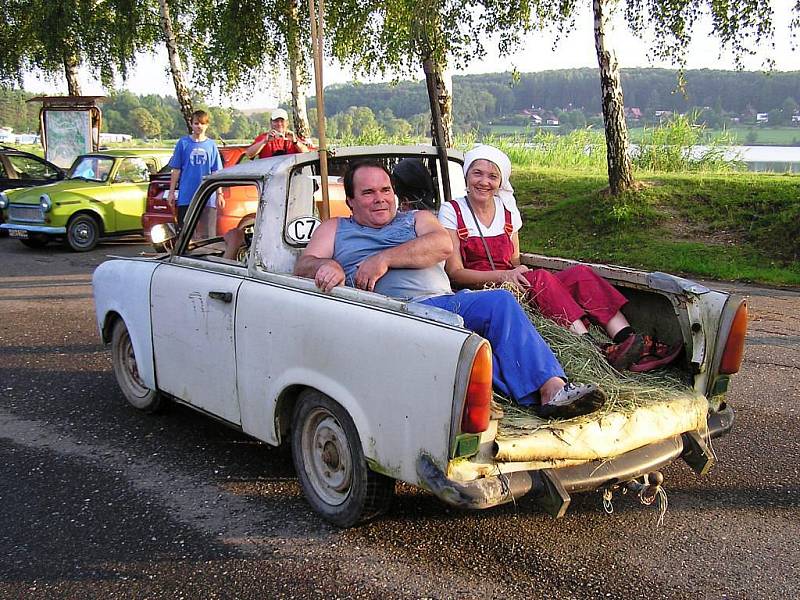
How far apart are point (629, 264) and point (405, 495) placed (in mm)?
8100

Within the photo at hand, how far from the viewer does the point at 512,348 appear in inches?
144

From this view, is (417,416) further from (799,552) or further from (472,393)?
(799,552)

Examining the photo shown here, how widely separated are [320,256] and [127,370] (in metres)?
2.12

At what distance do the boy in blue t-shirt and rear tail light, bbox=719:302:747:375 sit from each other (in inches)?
286

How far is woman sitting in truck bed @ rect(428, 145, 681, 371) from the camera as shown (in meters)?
4.31

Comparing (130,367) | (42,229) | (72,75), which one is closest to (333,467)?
(130,367)

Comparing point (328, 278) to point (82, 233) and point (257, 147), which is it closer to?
point (257, 147)

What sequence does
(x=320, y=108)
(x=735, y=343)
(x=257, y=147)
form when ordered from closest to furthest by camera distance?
(x=735, y=343), (x=320, y=108), (x=257, y=147)

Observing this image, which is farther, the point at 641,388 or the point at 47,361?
the point at 47,361

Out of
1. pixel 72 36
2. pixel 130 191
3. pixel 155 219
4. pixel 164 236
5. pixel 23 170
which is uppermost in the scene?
pixel 72 36

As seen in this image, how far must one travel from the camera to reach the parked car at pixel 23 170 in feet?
55.0

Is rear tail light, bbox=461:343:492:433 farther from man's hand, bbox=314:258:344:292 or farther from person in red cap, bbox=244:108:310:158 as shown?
person in red cap, bbox=244:108:310:158

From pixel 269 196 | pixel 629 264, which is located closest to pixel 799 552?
pixel 269 196

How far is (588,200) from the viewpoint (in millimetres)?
14188
